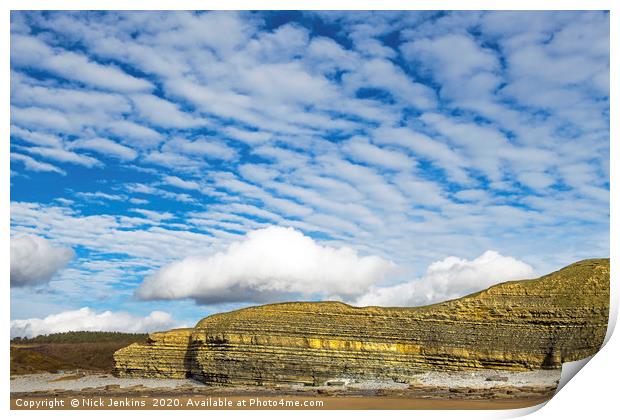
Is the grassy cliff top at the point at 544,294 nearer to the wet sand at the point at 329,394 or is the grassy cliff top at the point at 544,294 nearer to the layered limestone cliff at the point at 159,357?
the wet sand at the point at 329,394

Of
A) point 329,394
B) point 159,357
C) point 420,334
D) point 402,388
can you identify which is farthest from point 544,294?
point 159,357

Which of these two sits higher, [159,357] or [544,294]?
→ [544,294]

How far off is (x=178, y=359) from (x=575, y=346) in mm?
23353

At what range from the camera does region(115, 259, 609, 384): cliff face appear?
27.8 metres

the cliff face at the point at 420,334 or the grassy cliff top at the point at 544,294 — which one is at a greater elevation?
the grassy cliff top at the point at 544,294

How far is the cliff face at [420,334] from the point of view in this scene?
1095 inches

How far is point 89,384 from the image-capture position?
3378 centimetres

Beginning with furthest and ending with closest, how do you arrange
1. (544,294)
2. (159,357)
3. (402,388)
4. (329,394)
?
(159,357)
(544,294)
(402,388)
(329,394)

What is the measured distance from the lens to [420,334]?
2972 cm

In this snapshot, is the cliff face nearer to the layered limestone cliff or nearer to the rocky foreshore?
the rocky foreshore

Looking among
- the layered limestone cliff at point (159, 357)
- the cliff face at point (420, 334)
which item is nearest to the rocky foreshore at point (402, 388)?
the cliff face at point (420, 334)

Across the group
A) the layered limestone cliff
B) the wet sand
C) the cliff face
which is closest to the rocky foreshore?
the wet sand

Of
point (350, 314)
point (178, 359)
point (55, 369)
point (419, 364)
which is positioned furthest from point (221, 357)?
point (55, 369)

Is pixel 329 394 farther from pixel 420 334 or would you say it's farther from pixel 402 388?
pixel 420 334
